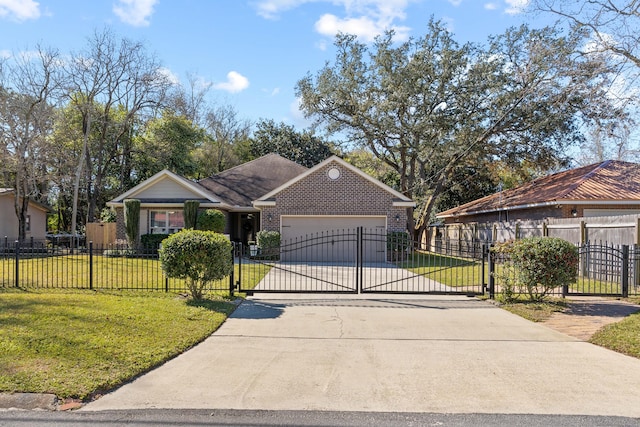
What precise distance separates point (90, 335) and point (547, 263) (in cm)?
879

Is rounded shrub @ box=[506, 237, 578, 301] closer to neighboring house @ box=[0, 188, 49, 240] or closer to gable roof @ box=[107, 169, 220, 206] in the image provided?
gable roof @ box=[107, 169, 220, 206]

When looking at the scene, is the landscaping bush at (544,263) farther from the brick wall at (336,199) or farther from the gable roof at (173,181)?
the gable roof at (173,181)

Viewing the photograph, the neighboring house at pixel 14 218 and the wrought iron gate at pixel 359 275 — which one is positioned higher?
the neighboring house at pixel 14 218

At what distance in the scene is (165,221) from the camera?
24141 millimetres

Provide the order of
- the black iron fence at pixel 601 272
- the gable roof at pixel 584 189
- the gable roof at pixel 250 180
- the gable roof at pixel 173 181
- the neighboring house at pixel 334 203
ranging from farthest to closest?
the gable roof at pixel 250 180 → the gable roof at pixel 173 181 → the neighboring house at pixel 334 203 → the gable roof at pixel 584 189 → the black iron fence at pixel 601 272

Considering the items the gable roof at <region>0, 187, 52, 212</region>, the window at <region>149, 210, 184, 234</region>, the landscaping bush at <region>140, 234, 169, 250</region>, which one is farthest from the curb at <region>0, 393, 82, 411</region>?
the gable roof at <region>0, 187, 52, 212</region>

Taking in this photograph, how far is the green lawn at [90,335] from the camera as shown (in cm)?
537

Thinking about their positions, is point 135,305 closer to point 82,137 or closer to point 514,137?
point 514,137

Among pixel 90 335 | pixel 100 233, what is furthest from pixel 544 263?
pixel 100 233

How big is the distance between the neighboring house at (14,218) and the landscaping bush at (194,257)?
21929 mm

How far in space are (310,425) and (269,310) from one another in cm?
538

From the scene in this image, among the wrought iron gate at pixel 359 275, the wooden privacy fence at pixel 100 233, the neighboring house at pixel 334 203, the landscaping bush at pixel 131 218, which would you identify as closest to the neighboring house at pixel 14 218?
the wooden privacy fence at pixel 100 233

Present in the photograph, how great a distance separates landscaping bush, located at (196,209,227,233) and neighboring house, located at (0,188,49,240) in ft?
39.3

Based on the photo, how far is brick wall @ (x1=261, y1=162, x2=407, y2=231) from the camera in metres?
22.3
